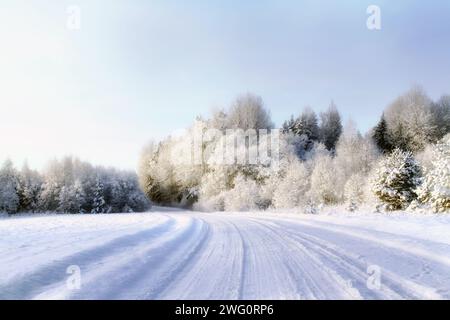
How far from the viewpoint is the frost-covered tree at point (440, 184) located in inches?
744

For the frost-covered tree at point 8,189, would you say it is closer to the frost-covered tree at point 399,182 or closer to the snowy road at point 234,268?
the snowy road at point 234,268

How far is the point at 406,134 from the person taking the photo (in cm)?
5400

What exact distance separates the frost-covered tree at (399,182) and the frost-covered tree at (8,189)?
37797 mm

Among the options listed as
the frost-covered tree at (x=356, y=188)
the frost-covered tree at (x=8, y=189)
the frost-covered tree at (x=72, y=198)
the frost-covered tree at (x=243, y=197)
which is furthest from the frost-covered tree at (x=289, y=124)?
the frost-covered tree at (x=8, y=189)

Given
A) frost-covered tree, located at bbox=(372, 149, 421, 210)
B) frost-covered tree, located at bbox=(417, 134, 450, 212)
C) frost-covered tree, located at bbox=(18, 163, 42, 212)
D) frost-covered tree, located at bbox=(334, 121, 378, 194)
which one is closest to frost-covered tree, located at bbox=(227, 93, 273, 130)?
frost-covered tree, located at bbox=(334, 121, 378, 194)

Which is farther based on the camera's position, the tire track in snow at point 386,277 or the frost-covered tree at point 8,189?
the frost-covered tree at point 8,189

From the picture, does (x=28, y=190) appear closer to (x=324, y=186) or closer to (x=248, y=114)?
(x=248, y=114)

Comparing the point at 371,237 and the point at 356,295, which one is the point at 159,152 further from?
the point at 356,295

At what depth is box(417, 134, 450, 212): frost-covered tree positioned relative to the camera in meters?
18.9

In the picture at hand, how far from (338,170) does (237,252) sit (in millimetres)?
33206

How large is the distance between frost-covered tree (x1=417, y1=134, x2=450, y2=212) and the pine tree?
36305mm

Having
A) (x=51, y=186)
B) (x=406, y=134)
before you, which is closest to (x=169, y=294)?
(x=51, y=186)

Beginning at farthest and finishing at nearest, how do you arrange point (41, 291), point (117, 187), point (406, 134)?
1. point (406, 134)
2. point (117, 187)
3. point (41, 291)

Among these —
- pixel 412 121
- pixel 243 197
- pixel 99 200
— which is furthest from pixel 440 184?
pixel 99 200
